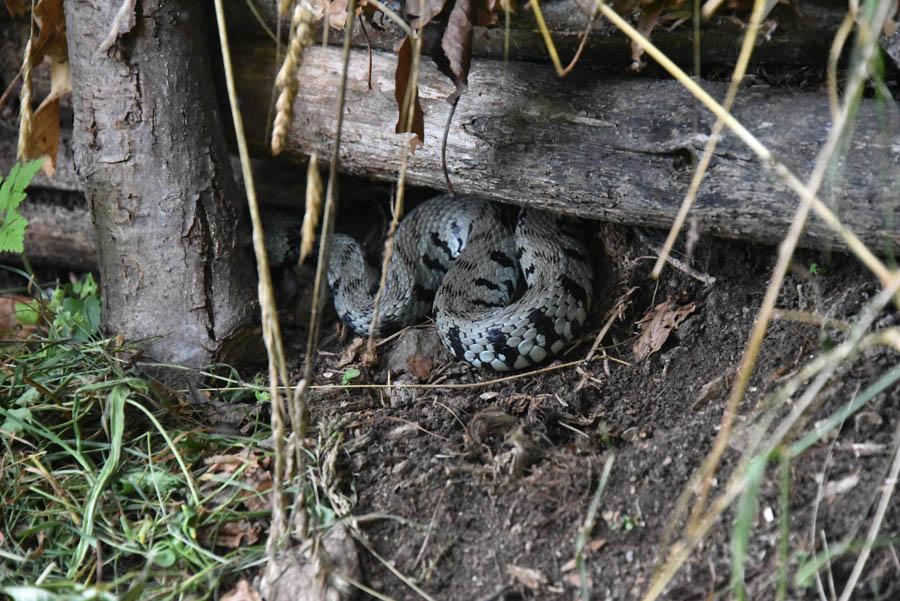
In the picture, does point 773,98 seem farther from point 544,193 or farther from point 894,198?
point 544,193

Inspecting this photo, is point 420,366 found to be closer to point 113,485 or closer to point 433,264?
point 433,264

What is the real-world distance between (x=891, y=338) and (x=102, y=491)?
9.03 feet

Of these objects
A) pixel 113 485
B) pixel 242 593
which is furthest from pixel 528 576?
pixel 113 485

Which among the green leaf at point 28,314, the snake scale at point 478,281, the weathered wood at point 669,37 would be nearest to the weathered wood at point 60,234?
the green leaf at point 28,314

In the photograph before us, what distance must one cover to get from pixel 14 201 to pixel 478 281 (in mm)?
2377

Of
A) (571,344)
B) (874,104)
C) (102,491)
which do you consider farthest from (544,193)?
(102,491)

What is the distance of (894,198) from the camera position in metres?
2.67

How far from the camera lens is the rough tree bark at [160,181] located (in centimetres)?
367

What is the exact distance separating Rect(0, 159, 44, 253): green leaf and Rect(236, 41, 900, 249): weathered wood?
1.12m

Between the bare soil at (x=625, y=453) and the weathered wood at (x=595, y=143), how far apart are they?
39 centimetres

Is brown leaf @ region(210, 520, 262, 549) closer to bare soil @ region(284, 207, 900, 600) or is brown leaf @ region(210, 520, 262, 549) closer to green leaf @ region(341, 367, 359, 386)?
bare soil @ region(284, 207, 900, 600)

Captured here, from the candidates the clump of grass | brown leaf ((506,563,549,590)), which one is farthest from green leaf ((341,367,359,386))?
brown leaf ((506,563,549,590))

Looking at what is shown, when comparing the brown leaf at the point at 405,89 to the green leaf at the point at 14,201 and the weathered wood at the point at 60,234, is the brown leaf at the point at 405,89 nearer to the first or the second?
the green leaf at the point at 14,201

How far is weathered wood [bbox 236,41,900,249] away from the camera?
2787 millimetres
